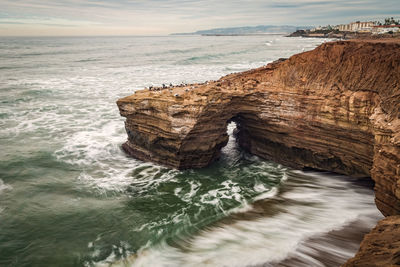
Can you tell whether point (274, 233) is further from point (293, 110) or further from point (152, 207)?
point (293, 110)

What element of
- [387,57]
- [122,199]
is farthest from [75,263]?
[387,57]

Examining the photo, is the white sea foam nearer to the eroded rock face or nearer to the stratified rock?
the eroded rock face

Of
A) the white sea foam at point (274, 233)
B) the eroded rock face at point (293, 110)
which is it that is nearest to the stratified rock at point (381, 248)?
the white sea foam at point (274, 233)

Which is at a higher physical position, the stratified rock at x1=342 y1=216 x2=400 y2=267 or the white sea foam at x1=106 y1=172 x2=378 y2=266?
the stratified rock at x1=342 y1=216 x2=400 y2=267

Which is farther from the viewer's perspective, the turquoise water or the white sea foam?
the turquoise water

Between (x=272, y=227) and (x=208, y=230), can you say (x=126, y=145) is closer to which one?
(x=208, y=230)

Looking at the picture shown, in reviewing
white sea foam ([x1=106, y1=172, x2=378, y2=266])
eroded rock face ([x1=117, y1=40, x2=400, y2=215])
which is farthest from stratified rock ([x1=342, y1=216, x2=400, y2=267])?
eroded rock face ([x1=117, y1=40, x2=400, y2=215])

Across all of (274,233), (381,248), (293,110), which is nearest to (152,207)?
(274,233)

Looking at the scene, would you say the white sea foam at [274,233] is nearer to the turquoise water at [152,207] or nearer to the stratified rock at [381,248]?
the turquoise water at [152,207]
